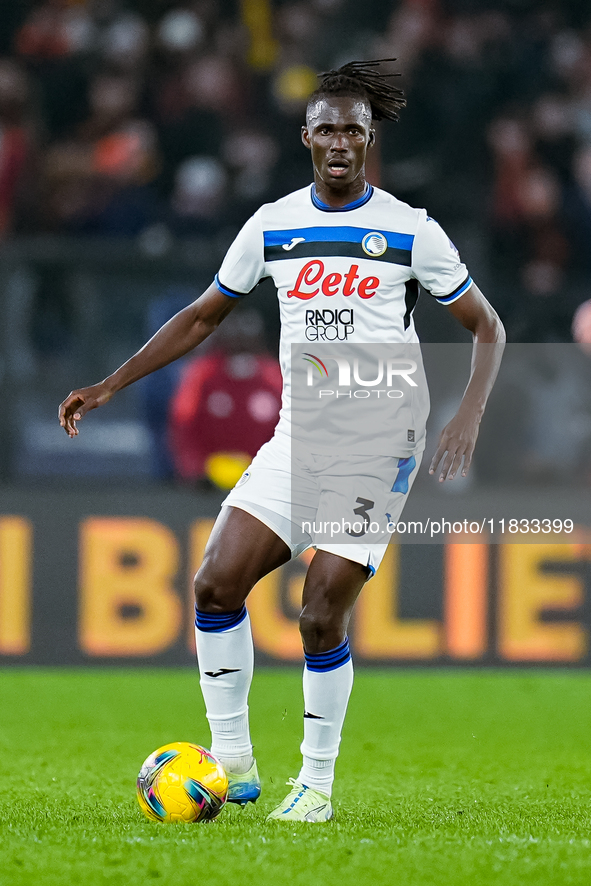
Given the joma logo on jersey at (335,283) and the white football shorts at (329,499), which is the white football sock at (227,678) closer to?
the white football shorts at (329,499)

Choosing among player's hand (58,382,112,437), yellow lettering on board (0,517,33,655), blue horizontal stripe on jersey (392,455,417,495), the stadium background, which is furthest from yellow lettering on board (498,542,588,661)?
player's hand (58,382,112,437)

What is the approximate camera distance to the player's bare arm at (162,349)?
3850 millimetres

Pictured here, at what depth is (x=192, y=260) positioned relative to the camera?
259 inches

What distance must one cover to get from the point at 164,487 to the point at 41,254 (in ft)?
4.46

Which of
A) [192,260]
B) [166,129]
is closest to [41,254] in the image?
[192,260]

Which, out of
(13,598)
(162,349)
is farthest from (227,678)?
(13,598)

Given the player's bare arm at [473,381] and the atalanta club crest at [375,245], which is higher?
the atalanta club crest at [375,245]

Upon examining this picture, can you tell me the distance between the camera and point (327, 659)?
11.9 feet

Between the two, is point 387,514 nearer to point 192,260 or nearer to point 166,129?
point 192,260

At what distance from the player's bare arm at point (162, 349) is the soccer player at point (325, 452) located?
26 millimetres

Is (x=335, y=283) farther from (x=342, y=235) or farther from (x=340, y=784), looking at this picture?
(x=340, y=784)

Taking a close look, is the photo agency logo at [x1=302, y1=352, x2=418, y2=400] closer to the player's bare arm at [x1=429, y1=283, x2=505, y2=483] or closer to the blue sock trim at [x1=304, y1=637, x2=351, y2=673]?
the player's bare arm at [x1=429, y1=283, x2=505, y2=483]

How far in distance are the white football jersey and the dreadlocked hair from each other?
0.90 feet

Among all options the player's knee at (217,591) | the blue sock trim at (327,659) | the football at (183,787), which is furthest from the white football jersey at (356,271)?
the football at (183,787)
